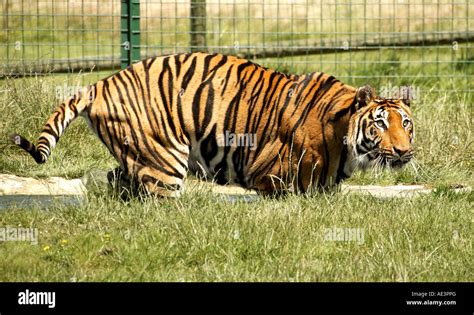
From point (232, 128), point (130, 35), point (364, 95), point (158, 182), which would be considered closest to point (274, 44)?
point (130, 35)

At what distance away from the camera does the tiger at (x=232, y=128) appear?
7172mm

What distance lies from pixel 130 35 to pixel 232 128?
2703 millimetres

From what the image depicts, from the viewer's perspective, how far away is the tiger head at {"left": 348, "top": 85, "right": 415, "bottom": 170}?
708 centimetres

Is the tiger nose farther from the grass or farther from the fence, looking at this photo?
the fence

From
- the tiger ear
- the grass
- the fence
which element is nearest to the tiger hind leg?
the grass

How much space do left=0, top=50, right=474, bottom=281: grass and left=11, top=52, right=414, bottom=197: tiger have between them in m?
0.26

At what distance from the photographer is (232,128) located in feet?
24.2

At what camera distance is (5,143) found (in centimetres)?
876

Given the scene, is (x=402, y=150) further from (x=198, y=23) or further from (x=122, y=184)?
(x=198, y=23)

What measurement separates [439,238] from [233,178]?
1797 mm

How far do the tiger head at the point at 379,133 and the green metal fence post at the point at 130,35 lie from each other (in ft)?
10.3

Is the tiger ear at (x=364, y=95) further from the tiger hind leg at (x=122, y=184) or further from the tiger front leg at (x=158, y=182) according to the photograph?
the tiger hind leg at (x=122, y=184)

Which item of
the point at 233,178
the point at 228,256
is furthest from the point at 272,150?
the point at 228,256
